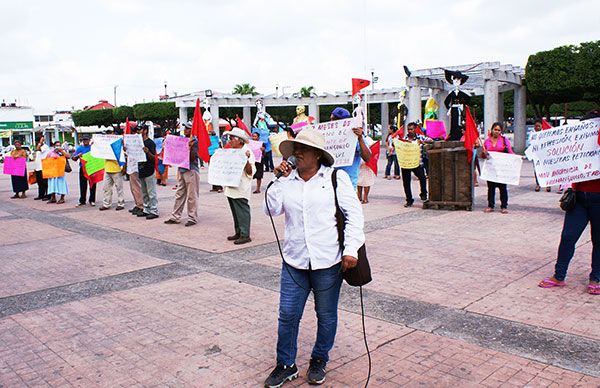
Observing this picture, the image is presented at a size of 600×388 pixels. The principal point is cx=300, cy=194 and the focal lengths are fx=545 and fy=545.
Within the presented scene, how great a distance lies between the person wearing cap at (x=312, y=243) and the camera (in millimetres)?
3473

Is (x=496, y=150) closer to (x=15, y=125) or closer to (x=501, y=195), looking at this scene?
(x=501, y=195)

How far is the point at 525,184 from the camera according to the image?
14375 millimetres

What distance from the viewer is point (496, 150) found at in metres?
10.5

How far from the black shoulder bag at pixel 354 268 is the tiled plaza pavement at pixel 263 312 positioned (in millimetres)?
708

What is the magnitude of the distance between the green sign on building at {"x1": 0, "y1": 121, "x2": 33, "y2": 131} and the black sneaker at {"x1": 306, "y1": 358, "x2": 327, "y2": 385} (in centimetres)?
7975

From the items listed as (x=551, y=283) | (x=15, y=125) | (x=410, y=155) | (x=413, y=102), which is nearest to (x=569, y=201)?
(x=551, y=283)

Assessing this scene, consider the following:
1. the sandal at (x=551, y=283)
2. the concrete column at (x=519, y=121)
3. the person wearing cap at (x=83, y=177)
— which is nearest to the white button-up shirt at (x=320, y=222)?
the sandal at (x=551, y=283)

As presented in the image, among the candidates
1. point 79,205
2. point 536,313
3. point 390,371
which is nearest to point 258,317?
point 390,371

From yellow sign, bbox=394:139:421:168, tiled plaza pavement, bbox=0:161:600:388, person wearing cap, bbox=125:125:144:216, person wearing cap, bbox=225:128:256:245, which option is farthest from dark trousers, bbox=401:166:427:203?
person wearing cap, bbox=125:125:144:216

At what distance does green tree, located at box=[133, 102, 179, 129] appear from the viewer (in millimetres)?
53344

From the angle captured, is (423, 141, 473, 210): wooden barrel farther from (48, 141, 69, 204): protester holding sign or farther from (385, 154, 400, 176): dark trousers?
(48, 141, 69, 204): protester holding sign

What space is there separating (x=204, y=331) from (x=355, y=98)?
177 inches

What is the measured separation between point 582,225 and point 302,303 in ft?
10.6

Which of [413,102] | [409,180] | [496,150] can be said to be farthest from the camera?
[413,102]
